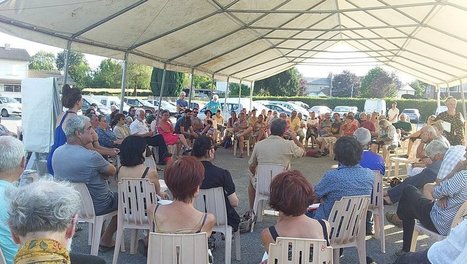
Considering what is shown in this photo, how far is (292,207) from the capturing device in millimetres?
2322

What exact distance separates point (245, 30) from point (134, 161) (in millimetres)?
6611

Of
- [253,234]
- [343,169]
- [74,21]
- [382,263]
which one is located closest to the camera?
[343,169]

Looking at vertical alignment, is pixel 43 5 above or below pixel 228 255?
above

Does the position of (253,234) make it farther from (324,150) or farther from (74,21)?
(324,150)

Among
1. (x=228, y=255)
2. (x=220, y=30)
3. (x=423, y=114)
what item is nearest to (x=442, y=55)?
(x=220, y=30)

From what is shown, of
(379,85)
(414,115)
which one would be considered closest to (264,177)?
(414,115)

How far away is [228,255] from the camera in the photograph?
11.2 ft

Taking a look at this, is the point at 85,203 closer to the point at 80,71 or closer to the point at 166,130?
the point at 166,130

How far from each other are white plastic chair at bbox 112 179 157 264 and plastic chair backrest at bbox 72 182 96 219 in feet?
0.86

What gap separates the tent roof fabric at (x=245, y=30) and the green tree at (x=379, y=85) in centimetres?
3934

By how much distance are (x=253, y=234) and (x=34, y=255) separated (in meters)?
3.44

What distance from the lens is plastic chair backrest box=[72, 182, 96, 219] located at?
138 inches

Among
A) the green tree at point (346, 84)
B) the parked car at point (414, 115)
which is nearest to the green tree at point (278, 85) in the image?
the parked car at point (414, 115)

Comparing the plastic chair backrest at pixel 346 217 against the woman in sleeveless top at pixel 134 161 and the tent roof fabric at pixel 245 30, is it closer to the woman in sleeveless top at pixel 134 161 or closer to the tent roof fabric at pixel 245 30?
the woman in sleeveless top at pixel 134 161
